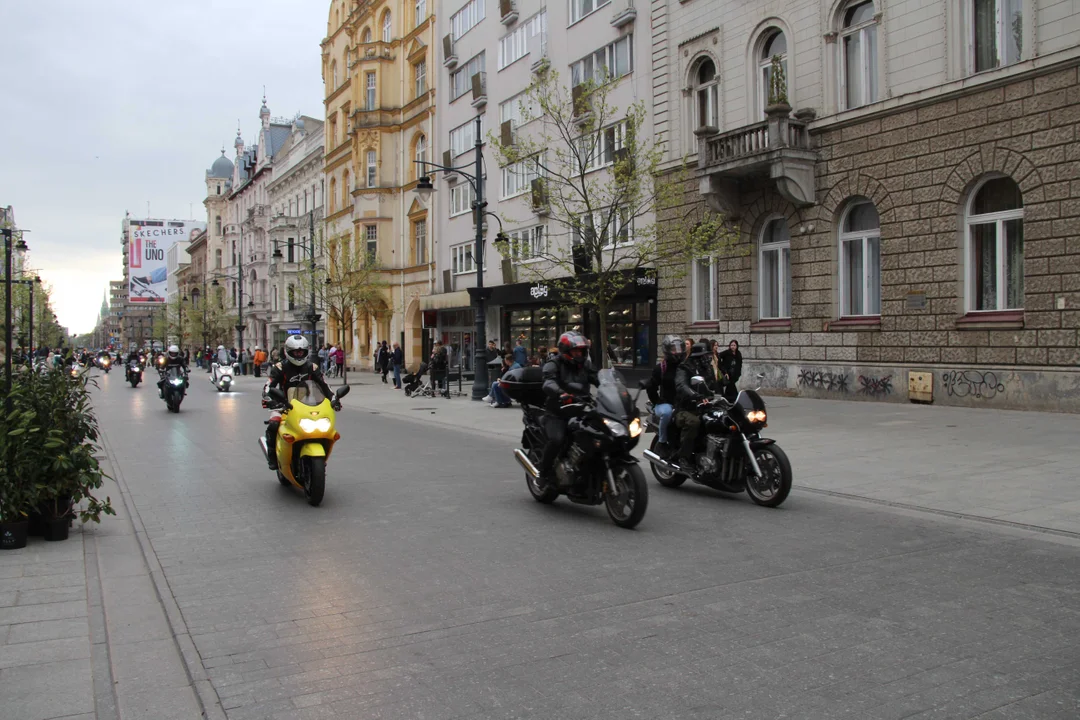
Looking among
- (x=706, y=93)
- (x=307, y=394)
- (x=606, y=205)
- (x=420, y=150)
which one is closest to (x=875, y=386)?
(x=606, y=205)

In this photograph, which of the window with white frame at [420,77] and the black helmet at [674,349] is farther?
the window with white frame at [420,77]

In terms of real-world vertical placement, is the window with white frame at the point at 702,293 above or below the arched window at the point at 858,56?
below

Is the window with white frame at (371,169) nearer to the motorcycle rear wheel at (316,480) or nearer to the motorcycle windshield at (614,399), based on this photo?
the motorcycle rear wheel at (316,480)

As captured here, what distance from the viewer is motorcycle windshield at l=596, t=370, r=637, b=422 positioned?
7438 millimetres

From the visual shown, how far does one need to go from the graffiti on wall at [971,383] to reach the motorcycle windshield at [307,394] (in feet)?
43.2

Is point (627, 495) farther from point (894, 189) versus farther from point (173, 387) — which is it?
point (173, 387)

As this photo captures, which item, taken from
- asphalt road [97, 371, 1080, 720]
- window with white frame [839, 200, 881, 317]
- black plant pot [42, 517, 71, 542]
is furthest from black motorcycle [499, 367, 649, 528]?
window with white frame [839, 200, 881, 317]

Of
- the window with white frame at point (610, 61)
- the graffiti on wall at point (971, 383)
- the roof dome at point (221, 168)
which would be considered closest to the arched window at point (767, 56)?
the window with white frame at point (610, 61)

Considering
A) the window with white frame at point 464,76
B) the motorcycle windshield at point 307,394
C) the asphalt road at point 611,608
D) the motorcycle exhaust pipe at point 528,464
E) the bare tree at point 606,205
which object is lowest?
the asphalt road at point 611,608

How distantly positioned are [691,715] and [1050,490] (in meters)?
6.84

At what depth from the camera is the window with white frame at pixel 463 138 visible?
126ft

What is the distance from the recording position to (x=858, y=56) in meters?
20.0

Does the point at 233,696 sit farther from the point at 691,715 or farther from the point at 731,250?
the point at 731,250

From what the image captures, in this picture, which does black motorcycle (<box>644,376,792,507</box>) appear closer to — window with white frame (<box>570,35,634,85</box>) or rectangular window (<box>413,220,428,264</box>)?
window with white frame (<box>570,35,634,85</box>)
